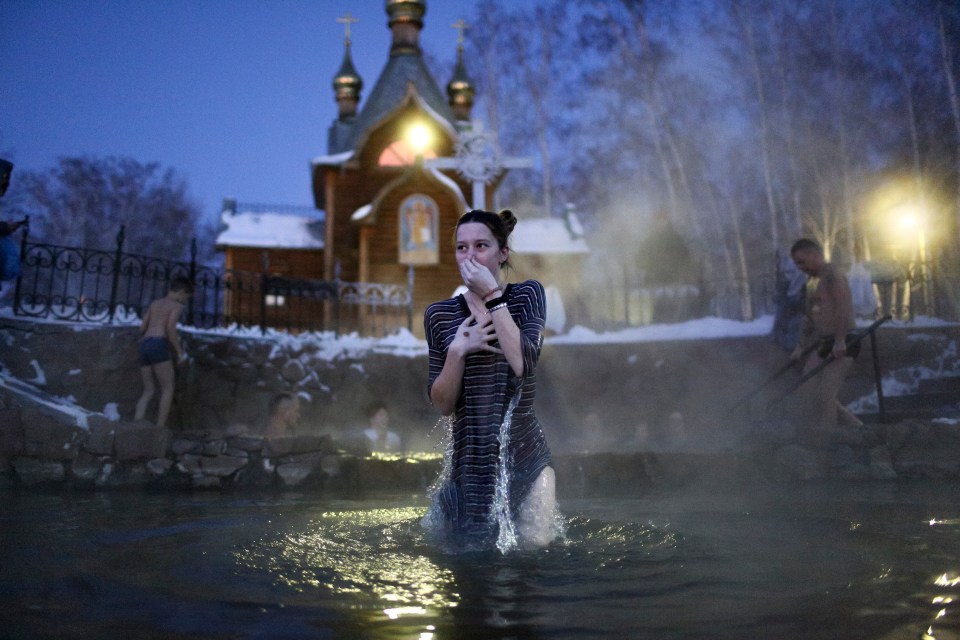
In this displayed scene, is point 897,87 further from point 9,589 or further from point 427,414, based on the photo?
point 9,589

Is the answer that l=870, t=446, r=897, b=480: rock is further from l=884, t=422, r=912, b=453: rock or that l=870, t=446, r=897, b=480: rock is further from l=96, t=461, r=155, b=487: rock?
l=96, t=461, r=155, b=487: rock

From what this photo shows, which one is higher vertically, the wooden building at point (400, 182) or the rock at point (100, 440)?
the wooden building at point (400, 182)

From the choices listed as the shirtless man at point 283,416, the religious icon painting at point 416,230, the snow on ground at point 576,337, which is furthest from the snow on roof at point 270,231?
the shirtless man at point 283,416

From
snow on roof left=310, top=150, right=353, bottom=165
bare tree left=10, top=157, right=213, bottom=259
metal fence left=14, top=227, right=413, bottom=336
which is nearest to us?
metal fence left=14, top=227, right=413, bottom=336

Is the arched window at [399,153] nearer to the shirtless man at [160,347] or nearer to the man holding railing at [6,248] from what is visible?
the shirtless man at [160,347]

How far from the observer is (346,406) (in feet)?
35.8

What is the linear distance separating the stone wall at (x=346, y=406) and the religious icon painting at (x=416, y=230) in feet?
32.2

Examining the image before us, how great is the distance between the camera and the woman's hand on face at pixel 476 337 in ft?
9.14

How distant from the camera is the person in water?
2.82 metres

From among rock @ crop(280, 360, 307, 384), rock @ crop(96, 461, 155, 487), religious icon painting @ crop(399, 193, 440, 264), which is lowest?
rock @ crop(96, 461, 155, 487)

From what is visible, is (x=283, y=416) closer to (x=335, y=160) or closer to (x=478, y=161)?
(x=478, y=161)

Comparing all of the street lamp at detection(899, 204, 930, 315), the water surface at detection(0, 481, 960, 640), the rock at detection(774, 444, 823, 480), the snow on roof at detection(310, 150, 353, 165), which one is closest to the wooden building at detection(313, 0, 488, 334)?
the snow on roof at detection(310, 150, 353, 165)

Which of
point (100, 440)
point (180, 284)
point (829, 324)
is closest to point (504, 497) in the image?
point (100, 440)

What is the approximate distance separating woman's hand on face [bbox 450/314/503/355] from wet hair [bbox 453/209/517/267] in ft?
1.24
